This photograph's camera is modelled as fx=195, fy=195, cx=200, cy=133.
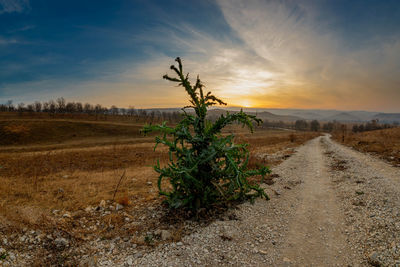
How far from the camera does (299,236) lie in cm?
555

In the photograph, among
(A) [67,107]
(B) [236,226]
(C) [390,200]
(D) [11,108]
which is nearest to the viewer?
(B) [236,226]

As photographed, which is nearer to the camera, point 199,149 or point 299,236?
point 299,236

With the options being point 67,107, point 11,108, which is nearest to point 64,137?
point 67,107

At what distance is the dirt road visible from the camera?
14.8 feet

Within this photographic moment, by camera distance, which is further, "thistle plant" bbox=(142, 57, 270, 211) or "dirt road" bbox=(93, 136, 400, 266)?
"thistle plant" bbox=(142, 57, 270, 211)

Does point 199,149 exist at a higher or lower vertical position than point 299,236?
higher

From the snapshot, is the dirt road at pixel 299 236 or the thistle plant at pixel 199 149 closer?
the dirt road at pixel 299 236

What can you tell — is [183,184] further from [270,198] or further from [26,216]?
[26,216]

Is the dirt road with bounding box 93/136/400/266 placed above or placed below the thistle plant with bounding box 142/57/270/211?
below

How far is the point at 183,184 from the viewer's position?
20.1ft

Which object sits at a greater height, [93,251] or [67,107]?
[67,107]

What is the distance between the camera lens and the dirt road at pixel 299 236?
4523mm

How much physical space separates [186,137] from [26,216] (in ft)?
18.1

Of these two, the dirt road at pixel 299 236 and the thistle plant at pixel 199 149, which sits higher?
the thistle plant at pixel 199 149
